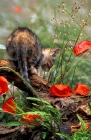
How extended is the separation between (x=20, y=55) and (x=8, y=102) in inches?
20.0

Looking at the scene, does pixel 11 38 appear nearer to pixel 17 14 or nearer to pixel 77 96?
pixel 77 96

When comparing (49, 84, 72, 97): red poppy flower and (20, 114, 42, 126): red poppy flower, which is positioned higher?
(49, 84, 72, 97): red poppy flower

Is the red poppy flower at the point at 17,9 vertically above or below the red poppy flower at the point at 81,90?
above

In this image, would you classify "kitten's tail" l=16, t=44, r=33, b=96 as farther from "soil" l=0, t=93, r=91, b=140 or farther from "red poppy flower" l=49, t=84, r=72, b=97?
"soil" l=0, t=93, r=91, b=140

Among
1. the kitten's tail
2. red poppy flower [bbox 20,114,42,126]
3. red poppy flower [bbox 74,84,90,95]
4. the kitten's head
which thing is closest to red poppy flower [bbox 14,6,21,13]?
the kitten's head

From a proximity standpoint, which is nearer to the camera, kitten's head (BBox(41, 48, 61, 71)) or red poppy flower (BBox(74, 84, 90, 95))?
red poppy flower (BBox(74, 84, 90, 95))

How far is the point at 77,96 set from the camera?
2.83 meters

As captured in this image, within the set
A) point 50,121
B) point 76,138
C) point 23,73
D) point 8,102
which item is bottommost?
point 76,138

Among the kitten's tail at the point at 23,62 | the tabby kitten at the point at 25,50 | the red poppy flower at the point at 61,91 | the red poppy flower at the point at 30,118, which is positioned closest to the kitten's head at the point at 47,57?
the tabby kitten at the point at 25,50

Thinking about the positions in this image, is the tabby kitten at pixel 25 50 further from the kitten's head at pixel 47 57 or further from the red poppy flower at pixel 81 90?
the red poppy flower at pixel 81 90

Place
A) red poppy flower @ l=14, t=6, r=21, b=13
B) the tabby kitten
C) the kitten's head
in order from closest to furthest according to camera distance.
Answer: the tabby kitten → the kitten's head → red poppy flower @ l=14, t=6, r=21, b=13

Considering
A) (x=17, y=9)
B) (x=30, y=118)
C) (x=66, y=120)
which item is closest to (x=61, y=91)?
(x=66, y=120)

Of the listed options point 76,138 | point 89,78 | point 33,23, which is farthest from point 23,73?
point 33,23

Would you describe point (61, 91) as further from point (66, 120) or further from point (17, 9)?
point (17, 9)
